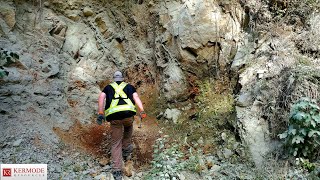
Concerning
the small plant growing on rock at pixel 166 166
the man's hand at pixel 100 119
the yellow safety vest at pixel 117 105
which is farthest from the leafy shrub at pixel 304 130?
the man's hand at pixel 100 119

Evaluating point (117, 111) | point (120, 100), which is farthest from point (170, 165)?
point (120, 100)

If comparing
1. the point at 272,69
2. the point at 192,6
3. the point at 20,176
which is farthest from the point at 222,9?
the point at 20,176

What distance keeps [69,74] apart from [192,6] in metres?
3.52

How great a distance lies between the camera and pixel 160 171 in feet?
16.5

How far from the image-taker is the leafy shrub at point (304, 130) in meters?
4.91

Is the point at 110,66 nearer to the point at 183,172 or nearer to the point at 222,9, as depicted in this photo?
the point at 222,9

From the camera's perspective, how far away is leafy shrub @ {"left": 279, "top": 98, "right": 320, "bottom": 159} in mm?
4906

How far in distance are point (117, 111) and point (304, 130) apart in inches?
119

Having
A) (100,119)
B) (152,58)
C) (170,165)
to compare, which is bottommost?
(170,165)

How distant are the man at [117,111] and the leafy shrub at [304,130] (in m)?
2.44

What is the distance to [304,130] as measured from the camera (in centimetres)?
493

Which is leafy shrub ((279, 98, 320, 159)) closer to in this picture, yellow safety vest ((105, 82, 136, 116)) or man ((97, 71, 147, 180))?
man ((97, 71, 147, 180))

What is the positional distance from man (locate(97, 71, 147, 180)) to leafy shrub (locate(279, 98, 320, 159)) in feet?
8.02

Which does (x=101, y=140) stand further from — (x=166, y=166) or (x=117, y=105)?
(x=166, y=166)
